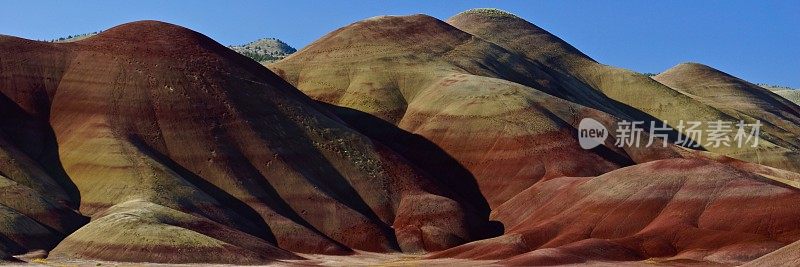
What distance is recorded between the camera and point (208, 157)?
123 meters

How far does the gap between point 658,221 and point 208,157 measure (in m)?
51.6

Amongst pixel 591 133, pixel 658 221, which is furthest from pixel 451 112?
pixel 658 221

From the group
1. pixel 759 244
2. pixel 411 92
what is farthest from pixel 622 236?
pixel 411 92

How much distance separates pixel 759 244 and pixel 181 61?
7577cm

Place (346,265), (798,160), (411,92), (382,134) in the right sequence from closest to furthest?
(346,265) < (382,134) < (411,92) < (798,160)

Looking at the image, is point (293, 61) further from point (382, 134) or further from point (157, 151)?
point (157, 151)

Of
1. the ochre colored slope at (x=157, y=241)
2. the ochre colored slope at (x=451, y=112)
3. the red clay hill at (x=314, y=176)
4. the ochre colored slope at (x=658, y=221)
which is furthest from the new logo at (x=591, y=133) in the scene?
the ochre colored slope at (x=157, y=241)

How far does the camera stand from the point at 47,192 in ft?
356

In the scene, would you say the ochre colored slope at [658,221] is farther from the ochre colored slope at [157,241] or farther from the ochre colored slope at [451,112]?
the ochre colored slope at [451,112]

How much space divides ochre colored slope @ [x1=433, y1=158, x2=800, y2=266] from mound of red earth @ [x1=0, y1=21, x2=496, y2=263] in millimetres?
12955

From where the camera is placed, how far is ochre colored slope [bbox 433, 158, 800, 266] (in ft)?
320

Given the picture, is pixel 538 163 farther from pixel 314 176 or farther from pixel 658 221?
pixel 658 221

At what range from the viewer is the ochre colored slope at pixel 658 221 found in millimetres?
97562

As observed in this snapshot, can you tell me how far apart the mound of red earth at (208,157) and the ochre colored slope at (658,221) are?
42.5ft
